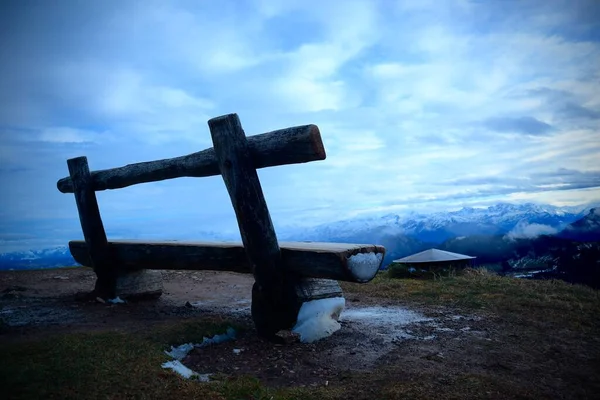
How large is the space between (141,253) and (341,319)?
3.21 m

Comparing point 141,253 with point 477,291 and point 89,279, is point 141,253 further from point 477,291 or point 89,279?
point 477,291

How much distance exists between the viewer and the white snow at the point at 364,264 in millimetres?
4375

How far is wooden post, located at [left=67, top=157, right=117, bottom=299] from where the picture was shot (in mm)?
6855

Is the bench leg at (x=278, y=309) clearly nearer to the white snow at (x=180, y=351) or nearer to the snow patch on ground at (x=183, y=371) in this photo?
the white snow at (x=180, y=351)

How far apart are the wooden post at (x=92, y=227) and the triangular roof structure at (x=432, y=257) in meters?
6.65

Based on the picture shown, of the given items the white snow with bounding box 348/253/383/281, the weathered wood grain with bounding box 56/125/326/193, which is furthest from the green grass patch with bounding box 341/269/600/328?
the weathered wood grain with bounding box 56/125/326/193

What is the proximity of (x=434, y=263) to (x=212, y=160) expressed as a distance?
6928mm

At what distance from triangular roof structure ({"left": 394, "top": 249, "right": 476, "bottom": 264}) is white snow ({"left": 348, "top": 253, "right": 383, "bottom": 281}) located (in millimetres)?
5917

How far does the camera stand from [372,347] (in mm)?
4566

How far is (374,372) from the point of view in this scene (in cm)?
→ 378

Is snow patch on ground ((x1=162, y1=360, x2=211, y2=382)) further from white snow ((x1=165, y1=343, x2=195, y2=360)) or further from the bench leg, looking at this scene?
the bench leg

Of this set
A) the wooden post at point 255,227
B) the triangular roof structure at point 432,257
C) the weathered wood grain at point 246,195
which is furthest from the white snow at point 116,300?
the triangular roof structure at point 432,257

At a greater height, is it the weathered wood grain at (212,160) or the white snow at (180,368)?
the weathered wood grain at (212,160)

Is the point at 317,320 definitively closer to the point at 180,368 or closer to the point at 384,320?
the point at 384,320
